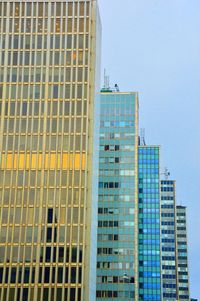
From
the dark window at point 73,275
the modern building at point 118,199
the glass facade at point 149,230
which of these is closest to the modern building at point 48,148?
the dark window at point 73,275

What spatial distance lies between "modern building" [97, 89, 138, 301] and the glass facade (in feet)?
71.5

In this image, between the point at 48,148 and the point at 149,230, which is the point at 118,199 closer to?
the point at 149,230

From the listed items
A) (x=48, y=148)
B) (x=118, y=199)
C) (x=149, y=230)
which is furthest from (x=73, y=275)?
(x=149, y=230)

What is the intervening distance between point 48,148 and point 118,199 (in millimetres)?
66450

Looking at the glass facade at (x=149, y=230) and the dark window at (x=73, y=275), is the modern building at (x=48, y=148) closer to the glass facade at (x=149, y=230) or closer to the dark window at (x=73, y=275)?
the dark window at (x=73, y=275)

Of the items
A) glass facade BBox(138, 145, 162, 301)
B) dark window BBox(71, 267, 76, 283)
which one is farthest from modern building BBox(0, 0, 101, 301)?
glass facade BBox(138, 145, 162, 301)

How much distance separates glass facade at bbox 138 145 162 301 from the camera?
189250 mm

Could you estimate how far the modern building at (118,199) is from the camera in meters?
165

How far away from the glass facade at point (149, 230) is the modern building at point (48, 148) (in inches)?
3298

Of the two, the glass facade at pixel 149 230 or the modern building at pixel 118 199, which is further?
the glass facade at pixel 149 230

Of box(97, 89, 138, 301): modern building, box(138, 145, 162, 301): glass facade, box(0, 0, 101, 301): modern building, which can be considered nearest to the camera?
box(0, 0, 101, 301): modern building

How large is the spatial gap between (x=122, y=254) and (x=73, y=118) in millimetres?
67822

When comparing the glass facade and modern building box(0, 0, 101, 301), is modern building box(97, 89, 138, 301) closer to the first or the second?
the glass facade

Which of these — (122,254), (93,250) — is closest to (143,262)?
(122,254)
